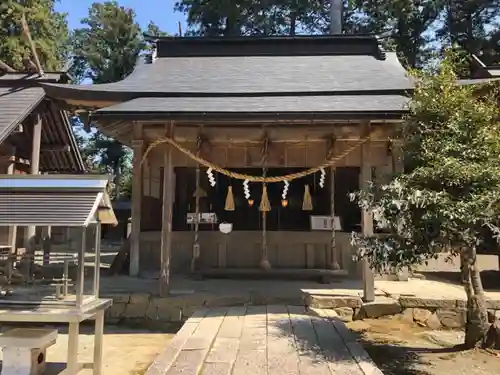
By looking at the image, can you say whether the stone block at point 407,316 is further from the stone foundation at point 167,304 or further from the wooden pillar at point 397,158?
the stone foundation at point 167,304

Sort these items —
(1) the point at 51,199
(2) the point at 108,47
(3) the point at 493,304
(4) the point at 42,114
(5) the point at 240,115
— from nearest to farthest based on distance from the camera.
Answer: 1. (1) the point at 51,199
2. (5) the point at 240,115
3. (3) the point at 493,304
4. (4) the point at 42,114
5. (2) the point at 108,47

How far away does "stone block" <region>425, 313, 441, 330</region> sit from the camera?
22.5ft

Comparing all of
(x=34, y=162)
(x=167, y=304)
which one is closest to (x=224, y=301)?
(x=167, y=304)

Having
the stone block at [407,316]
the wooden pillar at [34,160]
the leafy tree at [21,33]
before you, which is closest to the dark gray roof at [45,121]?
the wooden pillar at [34,160]

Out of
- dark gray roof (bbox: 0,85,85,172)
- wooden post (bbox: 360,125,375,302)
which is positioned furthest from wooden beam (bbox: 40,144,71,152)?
wooden post (bbox: 360,125,375,302)

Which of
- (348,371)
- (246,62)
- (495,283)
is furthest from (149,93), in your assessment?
(495,283)

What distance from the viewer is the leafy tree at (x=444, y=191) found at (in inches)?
176

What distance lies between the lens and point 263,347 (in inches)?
179

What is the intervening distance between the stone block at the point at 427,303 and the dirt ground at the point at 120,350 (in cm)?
384

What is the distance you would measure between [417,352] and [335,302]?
1.69 meters

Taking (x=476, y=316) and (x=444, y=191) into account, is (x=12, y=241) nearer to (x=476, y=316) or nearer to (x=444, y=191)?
(x=444, y=191)

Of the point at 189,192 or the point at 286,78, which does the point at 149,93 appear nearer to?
the point at 286,78

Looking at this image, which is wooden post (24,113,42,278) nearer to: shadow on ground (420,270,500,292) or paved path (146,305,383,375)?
paved path (146,305,383,375)

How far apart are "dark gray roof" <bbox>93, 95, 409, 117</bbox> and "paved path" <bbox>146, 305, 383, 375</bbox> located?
3070 mm
